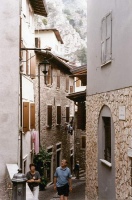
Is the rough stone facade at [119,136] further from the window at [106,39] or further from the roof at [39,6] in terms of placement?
the roof at [39,6]

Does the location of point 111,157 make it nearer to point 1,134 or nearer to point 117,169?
point 117,169

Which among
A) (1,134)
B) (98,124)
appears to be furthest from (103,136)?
(1,134)

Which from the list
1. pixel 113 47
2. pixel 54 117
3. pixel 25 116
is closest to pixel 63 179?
pixel 113 47

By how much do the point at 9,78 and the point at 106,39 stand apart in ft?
10.1

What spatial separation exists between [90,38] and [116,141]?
15.7ft

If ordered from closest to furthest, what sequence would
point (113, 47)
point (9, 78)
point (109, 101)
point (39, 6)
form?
point (113, 47), point (109, 101), point (9, 78), point (39, 6)

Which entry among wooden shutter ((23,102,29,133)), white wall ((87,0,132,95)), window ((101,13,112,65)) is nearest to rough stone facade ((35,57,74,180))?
wooden shutter ((23,102,29,133))

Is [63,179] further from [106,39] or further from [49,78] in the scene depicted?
[49,78]

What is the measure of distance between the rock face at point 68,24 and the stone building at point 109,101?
50643mm

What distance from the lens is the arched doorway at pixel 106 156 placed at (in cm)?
947

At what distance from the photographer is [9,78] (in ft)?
33.3

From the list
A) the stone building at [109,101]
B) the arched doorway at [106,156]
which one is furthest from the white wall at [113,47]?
the arched doorway at [106,156]

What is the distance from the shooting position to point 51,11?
3056 inches

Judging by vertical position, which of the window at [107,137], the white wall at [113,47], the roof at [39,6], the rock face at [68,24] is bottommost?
the window at [107,137]
